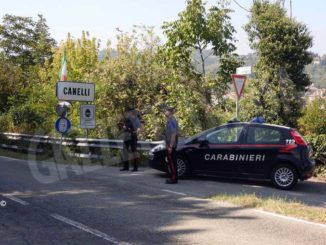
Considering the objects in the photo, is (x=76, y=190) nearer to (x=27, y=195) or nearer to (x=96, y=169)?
(x=27, y=195)

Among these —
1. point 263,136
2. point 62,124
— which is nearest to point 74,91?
point 62,124

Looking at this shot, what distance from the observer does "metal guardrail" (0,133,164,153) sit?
48.1ft

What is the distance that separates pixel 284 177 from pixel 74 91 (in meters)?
7.69

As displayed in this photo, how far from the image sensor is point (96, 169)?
45.4 ft

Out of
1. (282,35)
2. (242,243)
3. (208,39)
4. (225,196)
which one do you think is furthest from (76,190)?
(282,35)

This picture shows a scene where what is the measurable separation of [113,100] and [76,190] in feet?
34.1

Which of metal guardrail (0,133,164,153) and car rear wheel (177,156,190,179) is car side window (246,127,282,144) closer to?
car rear wheel (177,156,190,179)

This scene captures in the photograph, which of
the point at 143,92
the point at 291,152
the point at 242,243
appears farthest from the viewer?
the point at 143,92

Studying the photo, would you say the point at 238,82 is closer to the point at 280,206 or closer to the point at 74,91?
the point at 74,91

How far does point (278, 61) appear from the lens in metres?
21.0

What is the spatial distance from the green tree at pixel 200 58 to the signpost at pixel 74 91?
3.02 meters

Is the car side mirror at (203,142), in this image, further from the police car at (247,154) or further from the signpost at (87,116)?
the signpost at (87,116)

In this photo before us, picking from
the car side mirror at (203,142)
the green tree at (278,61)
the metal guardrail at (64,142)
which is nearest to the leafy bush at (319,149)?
the car side mirror at (203,142)

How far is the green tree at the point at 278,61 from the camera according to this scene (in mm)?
19453
